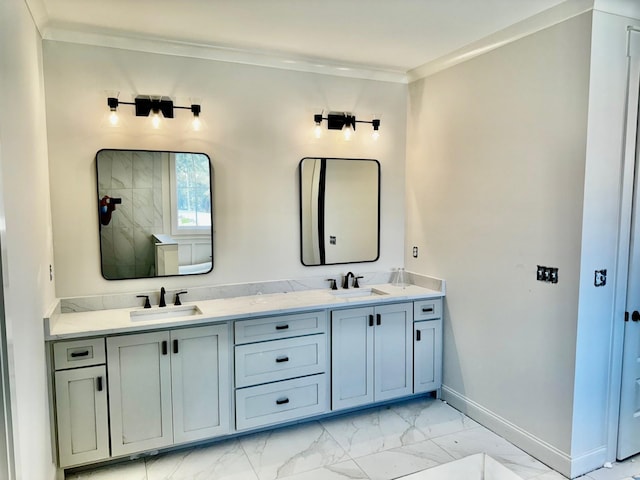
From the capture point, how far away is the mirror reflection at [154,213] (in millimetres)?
2990

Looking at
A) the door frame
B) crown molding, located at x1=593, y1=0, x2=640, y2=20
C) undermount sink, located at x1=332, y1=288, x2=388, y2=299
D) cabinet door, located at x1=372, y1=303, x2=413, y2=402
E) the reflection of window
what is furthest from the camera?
undermount sink, located at x1=332, y1=288, x2=388, y2=299

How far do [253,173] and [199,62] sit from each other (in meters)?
0.86

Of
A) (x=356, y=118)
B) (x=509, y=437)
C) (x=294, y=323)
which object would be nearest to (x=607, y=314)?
(x=509, y=437)

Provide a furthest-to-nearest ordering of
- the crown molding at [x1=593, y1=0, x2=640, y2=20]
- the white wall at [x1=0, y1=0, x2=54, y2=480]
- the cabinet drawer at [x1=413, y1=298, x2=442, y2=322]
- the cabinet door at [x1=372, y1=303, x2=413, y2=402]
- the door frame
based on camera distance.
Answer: the cabinet drawer at [x1=413, y1=298, x2=442, y2=322] → the cabinet door at [x1=372, y1=303, x2=413, y2=402] → the door frame → the crown molding at [x1=593, y1=0, x2=640, y2=20] → the white wall at [x1=0, y1=0, x2=54, y2=480]

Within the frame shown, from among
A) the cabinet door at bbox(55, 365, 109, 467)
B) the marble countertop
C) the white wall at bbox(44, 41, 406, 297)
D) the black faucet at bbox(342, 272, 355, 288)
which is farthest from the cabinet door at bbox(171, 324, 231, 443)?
the black faucet at bbox(342, 272, 355, 288)

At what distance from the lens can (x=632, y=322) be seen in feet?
8.71

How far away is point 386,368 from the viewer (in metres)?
3.39

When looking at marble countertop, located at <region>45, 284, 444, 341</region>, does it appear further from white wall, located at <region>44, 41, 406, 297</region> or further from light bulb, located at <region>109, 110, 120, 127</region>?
light bulb, located at <region>109, 110, 120, 127</region>

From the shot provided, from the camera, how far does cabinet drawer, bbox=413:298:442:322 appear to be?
3.47 m

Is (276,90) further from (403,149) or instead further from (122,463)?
(122,463)

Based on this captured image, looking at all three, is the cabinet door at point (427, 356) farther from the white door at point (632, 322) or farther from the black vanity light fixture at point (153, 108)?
the black vanity light fixture at point (153, 108)

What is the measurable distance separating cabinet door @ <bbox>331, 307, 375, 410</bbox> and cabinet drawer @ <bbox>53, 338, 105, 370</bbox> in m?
1.50

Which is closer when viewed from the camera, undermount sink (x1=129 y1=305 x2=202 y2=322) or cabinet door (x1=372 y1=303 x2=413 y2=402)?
undermount sink (x1=129 y1=305 x2=202 y2=322)

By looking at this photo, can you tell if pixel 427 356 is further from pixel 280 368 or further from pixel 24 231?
pixel 24 231
